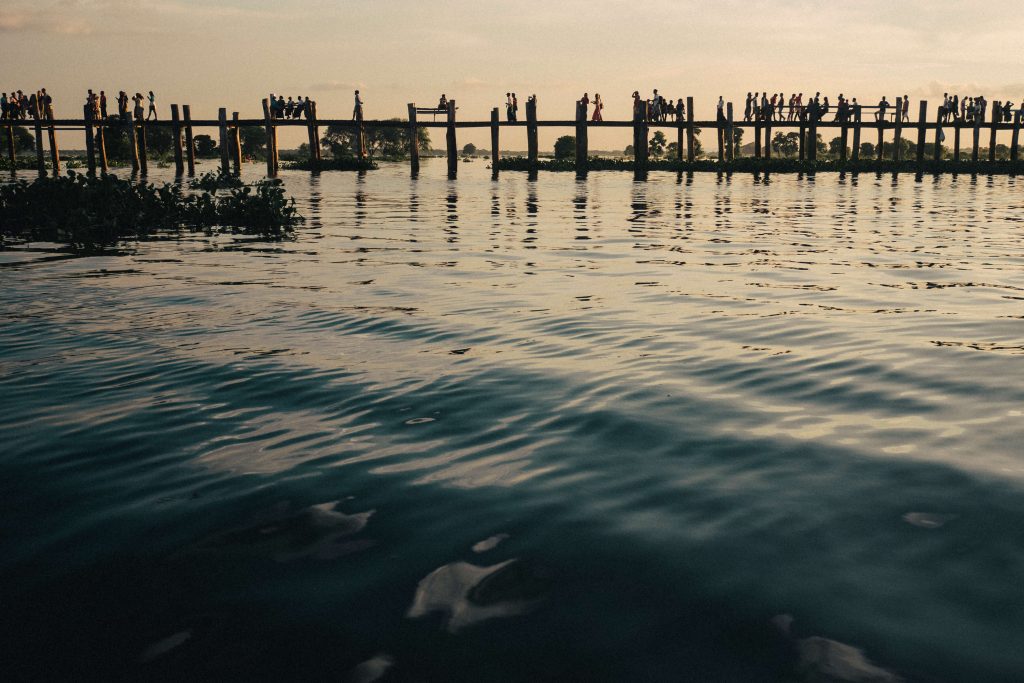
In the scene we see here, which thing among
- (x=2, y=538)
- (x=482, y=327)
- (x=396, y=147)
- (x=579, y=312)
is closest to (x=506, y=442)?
(x=2, y=538)

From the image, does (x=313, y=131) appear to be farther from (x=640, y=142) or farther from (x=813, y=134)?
(x=813, y=134)

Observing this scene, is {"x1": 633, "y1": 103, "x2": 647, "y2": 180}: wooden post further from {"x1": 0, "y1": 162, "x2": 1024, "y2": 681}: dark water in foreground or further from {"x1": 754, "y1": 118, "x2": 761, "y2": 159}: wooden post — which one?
{"x1": 0, "y1": 162, "x2": 1024, "y2": 681}: dark water in foreground

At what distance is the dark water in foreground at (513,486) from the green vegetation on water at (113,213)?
6.73 meters

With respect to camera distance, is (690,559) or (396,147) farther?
(396,147)

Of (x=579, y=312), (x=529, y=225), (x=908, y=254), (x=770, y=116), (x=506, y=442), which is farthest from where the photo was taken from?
(x=770, y=116)

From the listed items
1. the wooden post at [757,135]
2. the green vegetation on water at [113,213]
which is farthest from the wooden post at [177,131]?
the wooden post at [757,135]

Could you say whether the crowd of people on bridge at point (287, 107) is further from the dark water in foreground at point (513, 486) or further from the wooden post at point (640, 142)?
the dark water in foreground at point (513, 486)

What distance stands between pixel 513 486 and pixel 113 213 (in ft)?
46.3

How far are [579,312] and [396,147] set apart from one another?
108 meters

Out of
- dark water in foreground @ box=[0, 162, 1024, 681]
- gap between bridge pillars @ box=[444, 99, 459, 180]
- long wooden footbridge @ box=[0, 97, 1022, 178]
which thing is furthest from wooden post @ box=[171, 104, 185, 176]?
dark water in foreground @ box=[0, 162, 1024, 681]

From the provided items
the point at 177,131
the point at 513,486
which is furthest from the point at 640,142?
the point at 513,486

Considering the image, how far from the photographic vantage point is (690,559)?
2840mm

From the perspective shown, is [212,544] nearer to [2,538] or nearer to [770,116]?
[2,538]

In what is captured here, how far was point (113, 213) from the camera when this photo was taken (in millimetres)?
15219
